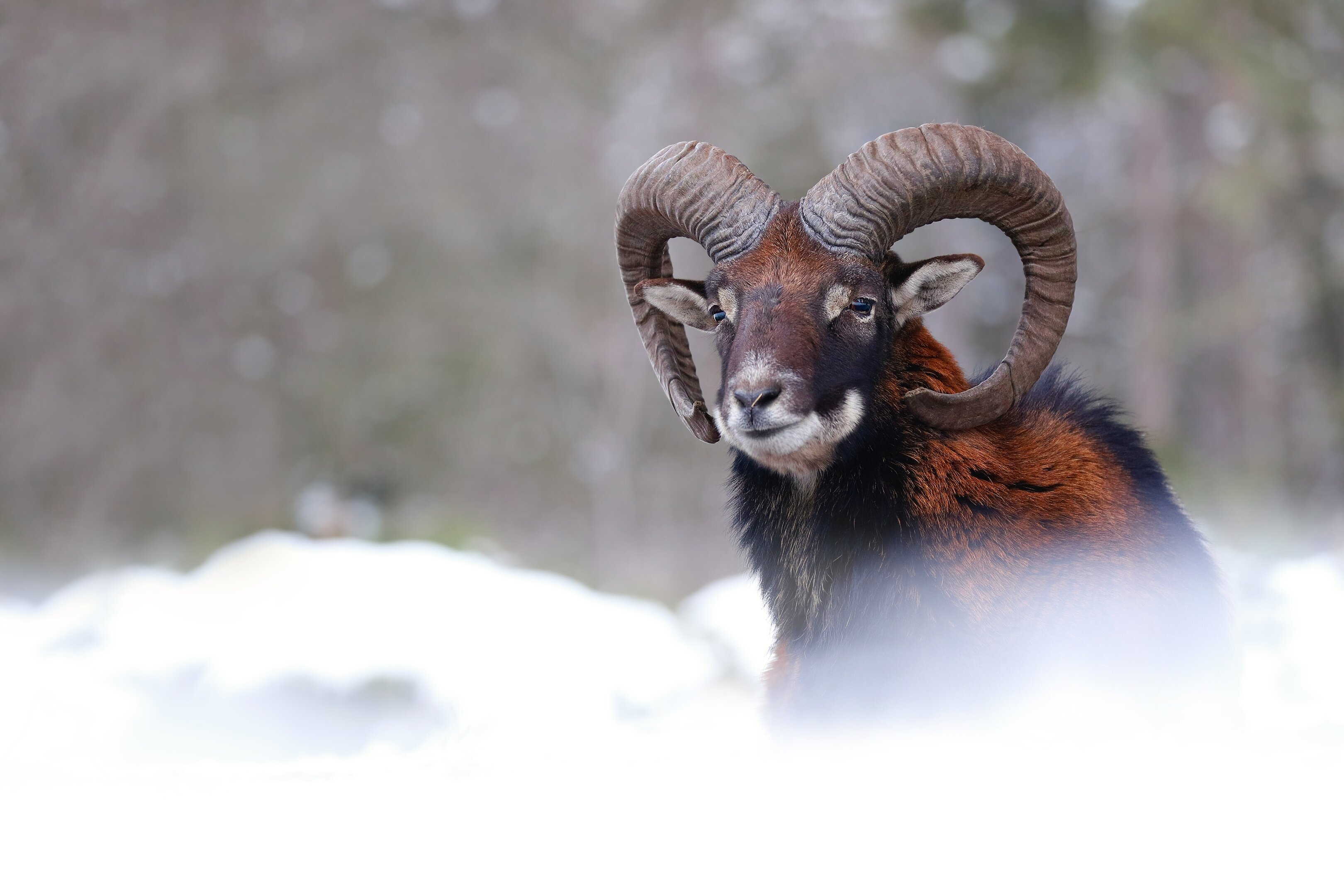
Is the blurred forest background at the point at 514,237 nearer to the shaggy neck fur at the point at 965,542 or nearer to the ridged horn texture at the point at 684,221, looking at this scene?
the ridged horn texture at the point at 684,221

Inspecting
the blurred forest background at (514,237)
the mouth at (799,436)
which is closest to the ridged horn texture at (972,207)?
the mouth at (799,436)

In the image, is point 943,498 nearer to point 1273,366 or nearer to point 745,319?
point 745,319

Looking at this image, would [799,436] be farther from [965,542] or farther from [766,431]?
[965,542]

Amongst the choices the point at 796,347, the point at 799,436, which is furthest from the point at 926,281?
the point at 799,436

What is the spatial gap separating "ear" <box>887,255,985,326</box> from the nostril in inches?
33.0

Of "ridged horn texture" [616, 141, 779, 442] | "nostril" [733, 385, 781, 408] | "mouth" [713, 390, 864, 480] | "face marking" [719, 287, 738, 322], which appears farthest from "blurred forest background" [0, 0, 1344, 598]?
"nostril" [733, 385, 781, 408]

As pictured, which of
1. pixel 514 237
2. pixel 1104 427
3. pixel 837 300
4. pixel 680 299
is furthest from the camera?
pixel 514 237

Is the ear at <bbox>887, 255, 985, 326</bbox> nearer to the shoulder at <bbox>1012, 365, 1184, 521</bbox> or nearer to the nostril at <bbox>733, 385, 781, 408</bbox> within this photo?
the shoulder at <bbox>1012, 365, 1184, 521</bbox>

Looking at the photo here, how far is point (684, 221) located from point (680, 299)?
35 cm

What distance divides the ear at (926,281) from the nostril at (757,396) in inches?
33.0

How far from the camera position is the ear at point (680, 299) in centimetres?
522

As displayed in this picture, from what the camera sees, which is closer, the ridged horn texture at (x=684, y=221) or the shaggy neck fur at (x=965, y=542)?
the shaggy neck fur at (x=965, y=542)

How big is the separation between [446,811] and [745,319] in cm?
225

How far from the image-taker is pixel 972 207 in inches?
190
